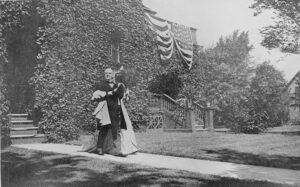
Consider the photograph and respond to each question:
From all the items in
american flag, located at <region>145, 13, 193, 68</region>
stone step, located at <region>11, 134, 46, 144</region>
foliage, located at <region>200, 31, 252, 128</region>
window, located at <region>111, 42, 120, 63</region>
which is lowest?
stone step, located at <region>11, 134, 46, 144</region>

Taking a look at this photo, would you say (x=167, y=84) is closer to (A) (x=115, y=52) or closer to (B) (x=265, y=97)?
(A) (x=115, y=52)

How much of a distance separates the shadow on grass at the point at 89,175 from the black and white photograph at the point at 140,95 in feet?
0.07

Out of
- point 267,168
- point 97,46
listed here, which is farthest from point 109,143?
point 97,46

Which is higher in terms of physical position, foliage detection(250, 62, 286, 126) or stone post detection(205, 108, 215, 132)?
foliage detection(250, 62, 286, 126)

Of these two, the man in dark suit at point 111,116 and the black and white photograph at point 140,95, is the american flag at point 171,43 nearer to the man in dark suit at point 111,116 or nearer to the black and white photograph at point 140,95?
the black and white photograph at point 140,95

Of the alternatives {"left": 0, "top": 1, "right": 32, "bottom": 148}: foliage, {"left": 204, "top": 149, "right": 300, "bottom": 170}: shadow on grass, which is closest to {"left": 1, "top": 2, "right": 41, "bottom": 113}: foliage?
{"left": 0, "top": 1, "right": 32, "bottom": 148}: foliage

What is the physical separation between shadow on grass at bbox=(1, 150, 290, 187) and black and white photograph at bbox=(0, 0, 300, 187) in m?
0.02

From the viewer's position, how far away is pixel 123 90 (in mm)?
→ 7164

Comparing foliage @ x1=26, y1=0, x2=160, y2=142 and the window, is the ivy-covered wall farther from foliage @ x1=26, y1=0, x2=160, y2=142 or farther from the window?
the window

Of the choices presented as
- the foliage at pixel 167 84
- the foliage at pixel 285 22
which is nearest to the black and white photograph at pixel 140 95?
the foliage at pixel 285 22

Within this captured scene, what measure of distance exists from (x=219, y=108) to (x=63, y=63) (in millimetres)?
6021

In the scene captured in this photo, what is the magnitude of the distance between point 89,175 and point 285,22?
161 inches

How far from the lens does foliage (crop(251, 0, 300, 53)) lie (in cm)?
607

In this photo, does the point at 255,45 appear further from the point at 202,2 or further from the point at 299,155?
the point at 299,155
